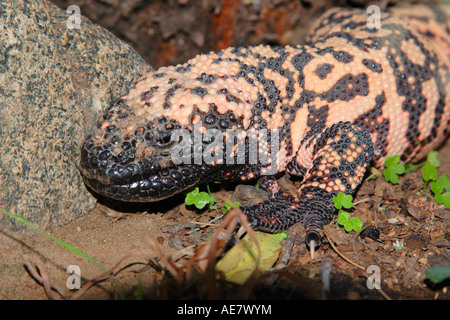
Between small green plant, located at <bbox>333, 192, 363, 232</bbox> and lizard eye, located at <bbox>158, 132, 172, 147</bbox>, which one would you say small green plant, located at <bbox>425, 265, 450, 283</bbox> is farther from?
lizard eye, located at <bbox>158, 132, 172, 147</bbox>

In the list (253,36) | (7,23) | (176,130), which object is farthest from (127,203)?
(253,36)

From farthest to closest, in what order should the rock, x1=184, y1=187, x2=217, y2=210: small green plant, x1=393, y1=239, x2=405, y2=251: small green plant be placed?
1. x1=184, y1=187, x2=217, y2=210: small green plant
2. x1=393, y1=239, x2=405, y2=251: small green plant
3. the rock

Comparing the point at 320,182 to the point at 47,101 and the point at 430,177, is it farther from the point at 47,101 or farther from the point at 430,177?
the point at 47,101

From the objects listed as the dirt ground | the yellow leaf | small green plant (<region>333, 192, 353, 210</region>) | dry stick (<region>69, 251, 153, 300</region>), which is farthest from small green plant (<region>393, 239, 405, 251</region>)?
dry stick (<region>69, 251, 153, 300</region>)

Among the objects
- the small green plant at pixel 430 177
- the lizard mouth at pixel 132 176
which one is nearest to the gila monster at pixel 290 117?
the lizard mouth at pixel 132 176

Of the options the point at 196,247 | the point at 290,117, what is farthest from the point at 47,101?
the point at 290,117

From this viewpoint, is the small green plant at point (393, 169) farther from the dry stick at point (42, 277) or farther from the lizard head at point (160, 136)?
the dry stick at point (42, 277)

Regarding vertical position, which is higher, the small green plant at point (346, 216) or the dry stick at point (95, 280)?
the small green plant at point (346, 216)
